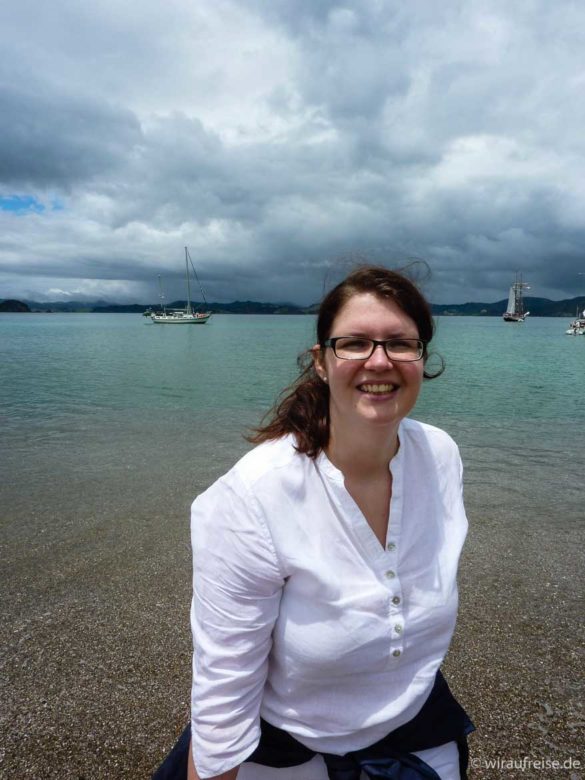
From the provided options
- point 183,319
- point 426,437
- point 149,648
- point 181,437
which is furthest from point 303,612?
point 183,319

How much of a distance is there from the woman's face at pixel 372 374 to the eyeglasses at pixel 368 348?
0.02m

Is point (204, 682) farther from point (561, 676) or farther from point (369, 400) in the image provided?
Result: point (561, 676)

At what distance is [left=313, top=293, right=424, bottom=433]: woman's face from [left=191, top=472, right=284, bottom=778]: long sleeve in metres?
0.64

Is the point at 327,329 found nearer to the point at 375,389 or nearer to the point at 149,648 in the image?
the point at 375,389

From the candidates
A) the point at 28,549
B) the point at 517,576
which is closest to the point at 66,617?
the point at 28,549

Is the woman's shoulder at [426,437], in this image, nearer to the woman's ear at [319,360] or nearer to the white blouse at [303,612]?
the white blouse at [303,612]

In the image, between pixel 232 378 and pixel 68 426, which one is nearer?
pixel 68 426

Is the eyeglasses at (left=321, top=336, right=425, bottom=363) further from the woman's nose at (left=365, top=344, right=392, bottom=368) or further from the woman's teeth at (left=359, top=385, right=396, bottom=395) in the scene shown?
the woman's teeth at (left=359, top=385, right=396, bottom=395)

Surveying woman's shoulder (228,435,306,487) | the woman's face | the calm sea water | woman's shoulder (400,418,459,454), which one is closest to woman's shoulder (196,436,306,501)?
woman's shoulder (228,435,306,487)

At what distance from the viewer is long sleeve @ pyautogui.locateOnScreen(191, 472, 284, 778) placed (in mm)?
1891

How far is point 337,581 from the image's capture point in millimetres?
1957

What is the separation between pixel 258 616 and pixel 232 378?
28.2m

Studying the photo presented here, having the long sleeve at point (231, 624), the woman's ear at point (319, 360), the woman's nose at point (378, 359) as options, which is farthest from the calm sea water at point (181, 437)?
the long sleeve at point (231, 624)

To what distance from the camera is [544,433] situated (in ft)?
47.2
